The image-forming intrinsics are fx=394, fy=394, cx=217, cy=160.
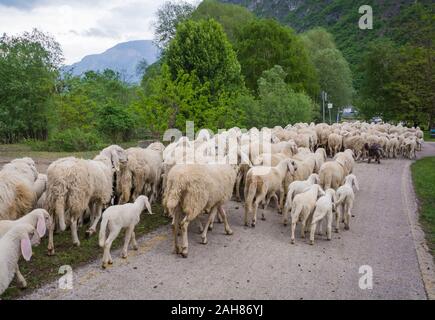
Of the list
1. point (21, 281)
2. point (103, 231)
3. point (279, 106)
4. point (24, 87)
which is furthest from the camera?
point (279, 106)

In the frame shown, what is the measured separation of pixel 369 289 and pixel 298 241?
2333 millimetres

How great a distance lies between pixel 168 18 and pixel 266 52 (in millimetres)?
14223

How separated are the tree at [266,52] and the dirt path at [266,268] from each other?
30630 mm

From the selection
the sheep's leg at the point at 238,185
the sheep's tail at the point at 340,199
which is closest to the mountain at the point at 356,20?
the sheep's leg at the point at 238,185

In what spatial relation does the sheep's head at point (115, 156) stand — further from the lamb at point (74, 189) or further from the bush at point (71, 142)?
the bush at point (71, 142)

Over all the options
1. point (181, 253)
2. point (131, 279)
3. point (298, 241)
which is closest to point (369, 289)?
point (298, 241)

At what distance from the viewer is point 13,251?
17.7 ft

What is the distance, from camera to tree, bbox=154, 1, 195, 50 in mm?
46344

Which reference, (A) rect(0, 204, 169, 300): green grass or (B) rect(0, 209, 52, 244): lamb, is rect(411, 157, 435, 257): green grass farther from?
(B) rect(0, 209, 52, 244): lamb

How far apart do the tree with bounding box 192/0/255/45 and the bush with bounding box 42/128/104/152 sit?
80.2ft

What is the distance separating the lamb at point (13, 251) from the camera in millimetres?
5152

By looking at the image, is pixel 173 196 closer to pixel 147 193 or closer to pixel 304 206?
pixel 304 206

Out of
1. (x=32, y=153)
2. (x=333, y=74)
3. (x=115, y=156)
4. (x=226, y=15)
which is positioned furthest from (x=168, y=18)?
(x=115, y=156)

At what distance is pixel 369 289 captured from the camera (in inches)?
235
